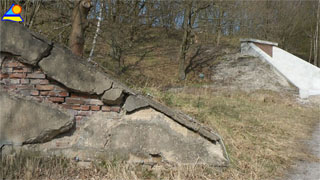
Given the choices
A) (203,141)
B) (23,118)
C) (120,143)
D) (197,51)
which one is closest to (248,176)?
(203,141)

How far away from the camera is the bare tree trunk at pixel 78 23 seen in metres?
7.48

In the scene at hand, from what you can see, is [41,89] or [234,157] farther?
[234,157]

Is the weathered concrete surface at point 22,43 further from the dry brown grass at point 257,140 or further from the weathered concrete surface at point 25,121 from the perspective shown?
the dry brown grass at point 257,140

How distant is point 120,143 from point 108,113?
18.4 inches

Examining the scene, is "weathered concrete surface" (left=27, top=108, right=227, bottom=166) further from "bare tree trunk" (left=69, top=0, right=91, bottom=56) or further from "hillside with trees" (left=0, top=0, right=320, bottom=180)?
"bare tree trunk" (left=69, top=0, right=91, bottom=56)

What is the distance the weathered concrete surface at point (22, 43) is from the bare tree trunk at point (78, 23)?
13.6ft

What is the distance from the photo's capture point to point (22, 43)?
3357mm

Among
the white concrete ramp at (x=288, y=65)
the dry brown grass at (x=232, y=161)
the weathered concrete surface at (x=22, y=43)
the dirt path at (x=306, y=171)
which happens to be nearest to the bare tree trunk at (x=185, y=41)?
the white concrete ramp at (x=288, y=65)

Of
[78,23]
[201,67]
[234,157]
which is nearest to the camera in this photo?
[234,157]

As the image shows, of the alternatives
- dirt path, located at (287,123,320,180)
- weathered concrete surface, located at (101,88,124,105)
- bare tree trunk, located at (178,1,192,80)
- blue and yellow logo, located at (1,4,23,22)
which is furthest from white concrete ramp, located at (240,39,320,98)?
blue and yellow logo, located at (1,4,23,22)

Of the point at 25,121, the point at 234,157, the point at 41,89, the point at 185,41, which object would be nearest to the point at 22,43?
the point at 41,89

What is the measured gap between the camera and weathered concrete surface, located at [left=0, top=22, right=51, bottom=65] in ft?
10.9

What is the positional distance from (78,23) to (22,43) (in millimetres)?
4491

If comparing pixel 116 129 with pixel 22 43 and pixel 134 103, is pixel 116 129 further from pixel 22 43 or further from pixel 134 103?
pixel 22 43
